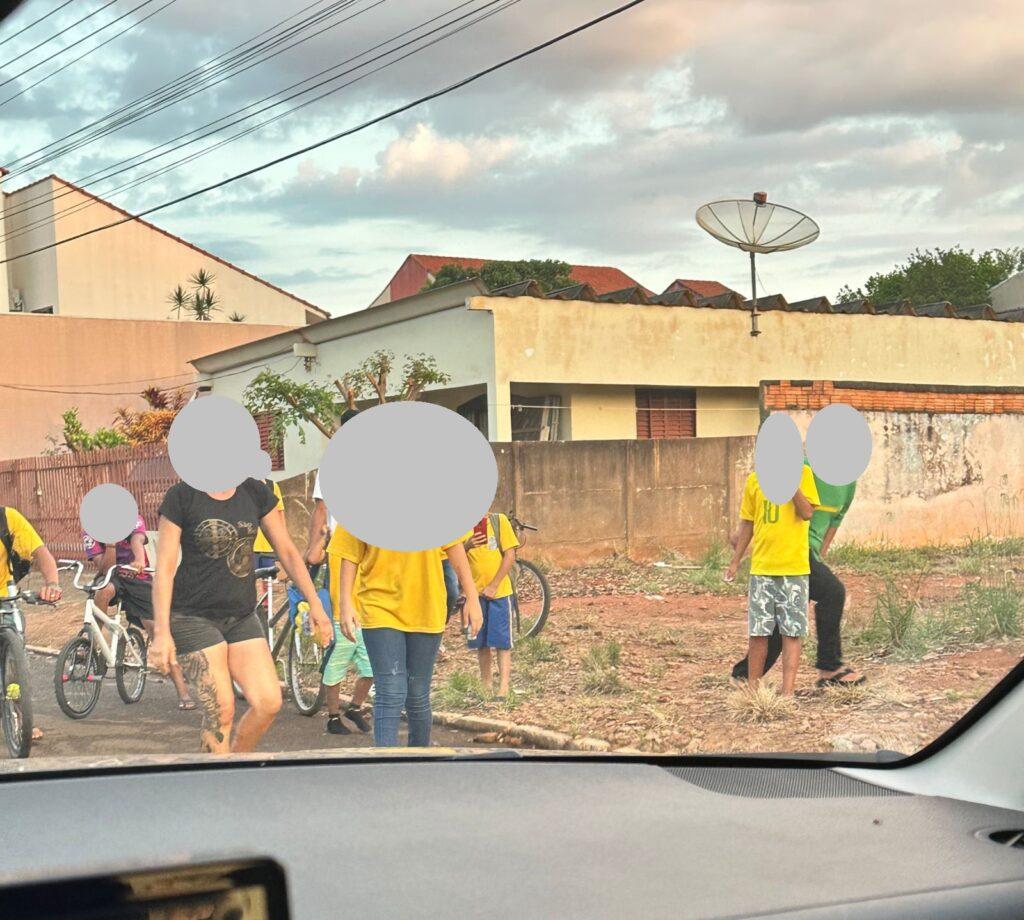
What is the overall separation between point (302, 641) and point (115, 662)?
1.02 m

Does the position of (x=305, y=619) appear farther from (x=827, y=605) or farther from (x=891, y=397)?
(x=891, y=397)

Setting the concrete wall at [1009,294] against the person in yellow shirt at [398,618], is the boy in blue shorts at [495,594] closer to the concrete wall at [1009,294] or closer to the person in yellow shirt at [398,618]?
the person in yellow shirt at [398,618]

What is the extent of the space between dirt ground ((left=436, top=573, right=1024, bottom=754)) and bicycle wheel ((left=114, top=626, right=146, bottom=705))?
1.62 metres

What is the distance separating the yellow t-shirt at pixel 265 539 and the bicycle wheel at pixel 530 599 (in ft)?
11.3

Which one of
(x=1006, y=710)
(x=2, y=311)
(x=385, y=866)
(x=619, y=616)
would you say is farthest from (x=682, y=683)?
(x=385, y=866)

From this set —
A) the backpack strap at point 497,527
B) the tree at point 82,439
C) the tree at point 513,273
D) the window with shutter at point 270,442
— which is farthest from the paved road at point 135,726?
the tree at point 513,273

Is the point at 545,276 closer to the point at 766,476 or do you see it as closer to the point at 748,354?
→ the point at 766,476

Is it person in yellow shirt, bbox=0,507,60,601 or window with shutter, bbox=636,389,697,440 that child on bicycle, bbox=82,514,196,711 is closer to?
person in yellow shirt, bbox=0,507,60,601

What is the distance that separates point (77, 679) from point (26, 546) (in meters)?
1.58

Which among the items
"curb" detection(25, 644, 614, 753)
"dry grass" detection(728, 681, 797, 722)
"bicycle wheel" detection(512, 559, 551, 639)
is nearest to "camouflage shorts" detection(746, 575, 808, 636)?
"dry grass" detection(728, 681, 797, 722)

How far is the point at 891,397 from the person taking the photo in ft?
14.8

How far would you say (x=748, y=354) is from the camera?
4930 mm

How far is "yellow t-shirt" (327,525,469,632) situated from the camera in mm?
4699

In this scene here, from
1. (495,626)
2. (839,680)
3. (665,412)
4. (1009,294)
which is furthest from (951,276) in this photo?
(495,626)
